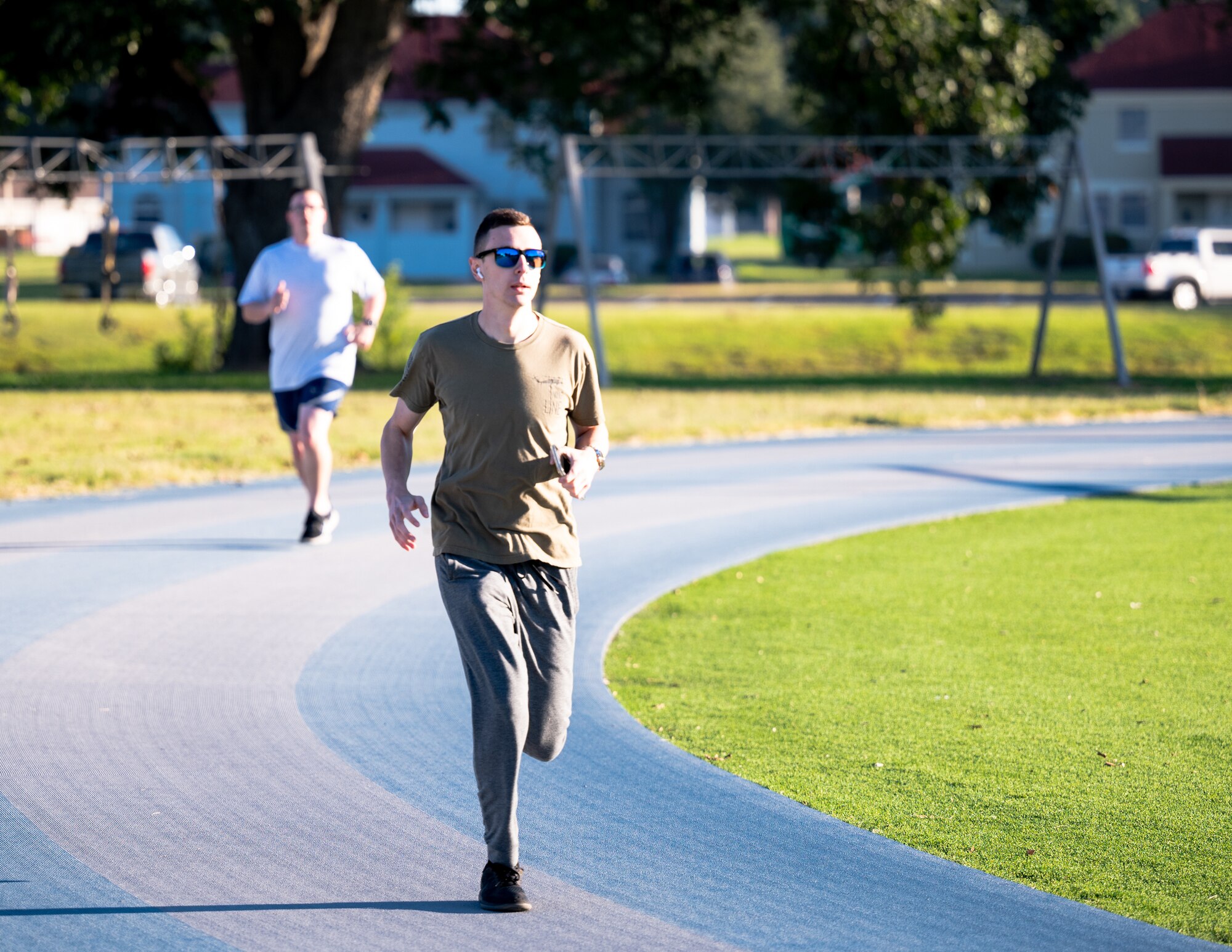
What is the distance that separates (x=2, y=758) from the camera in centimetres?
631

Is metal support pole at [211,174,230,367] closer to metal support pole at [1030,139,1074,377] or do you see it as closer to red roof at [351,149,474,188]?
metal support pole at [1030,139,1074,377]

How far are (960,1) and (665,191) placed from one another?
3921cm

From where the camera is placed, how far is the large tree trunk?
2572 cm

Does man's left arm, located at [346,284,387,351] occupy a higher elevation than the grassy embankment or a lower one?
higher

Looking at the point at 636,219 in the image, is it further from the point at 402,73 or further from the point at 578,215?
the point at 578,215

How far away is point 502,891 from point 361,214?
59.4 m

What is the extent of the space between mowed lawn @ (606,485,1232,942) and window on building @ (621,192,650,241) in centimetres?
5717

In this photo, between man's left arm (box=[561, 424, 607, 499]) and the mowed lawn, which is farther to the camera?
the mowed lawn

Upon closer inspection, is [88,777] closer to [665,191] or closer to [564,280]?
[564,280]

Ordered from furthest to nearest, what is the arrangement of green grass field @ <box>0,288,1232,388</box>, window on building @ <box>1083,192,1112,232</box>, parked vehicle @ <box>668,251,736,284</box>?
window on building @ <box>1083,192,1112,232</box>
parked vehicle @ <box>668,251,736,284</box>
green grass field @ <box>0,288,1232,388</box>

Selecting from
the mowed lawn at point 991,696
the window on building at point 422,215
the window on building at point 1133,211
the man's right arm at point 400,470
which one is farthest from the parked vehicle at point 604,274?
the man's right arm at point 400,470

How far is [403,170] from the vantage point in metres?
62.0

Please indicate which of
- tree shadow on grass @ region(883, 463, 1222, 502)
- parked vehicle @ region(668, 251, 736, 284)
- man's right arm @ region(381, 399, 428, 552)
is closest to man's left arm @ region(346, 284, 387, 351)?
man's right arm @ region(381, 399, 428, 552)

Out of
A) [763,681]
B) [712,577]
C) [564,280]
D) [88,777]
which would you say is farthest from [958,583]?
[564,280]
